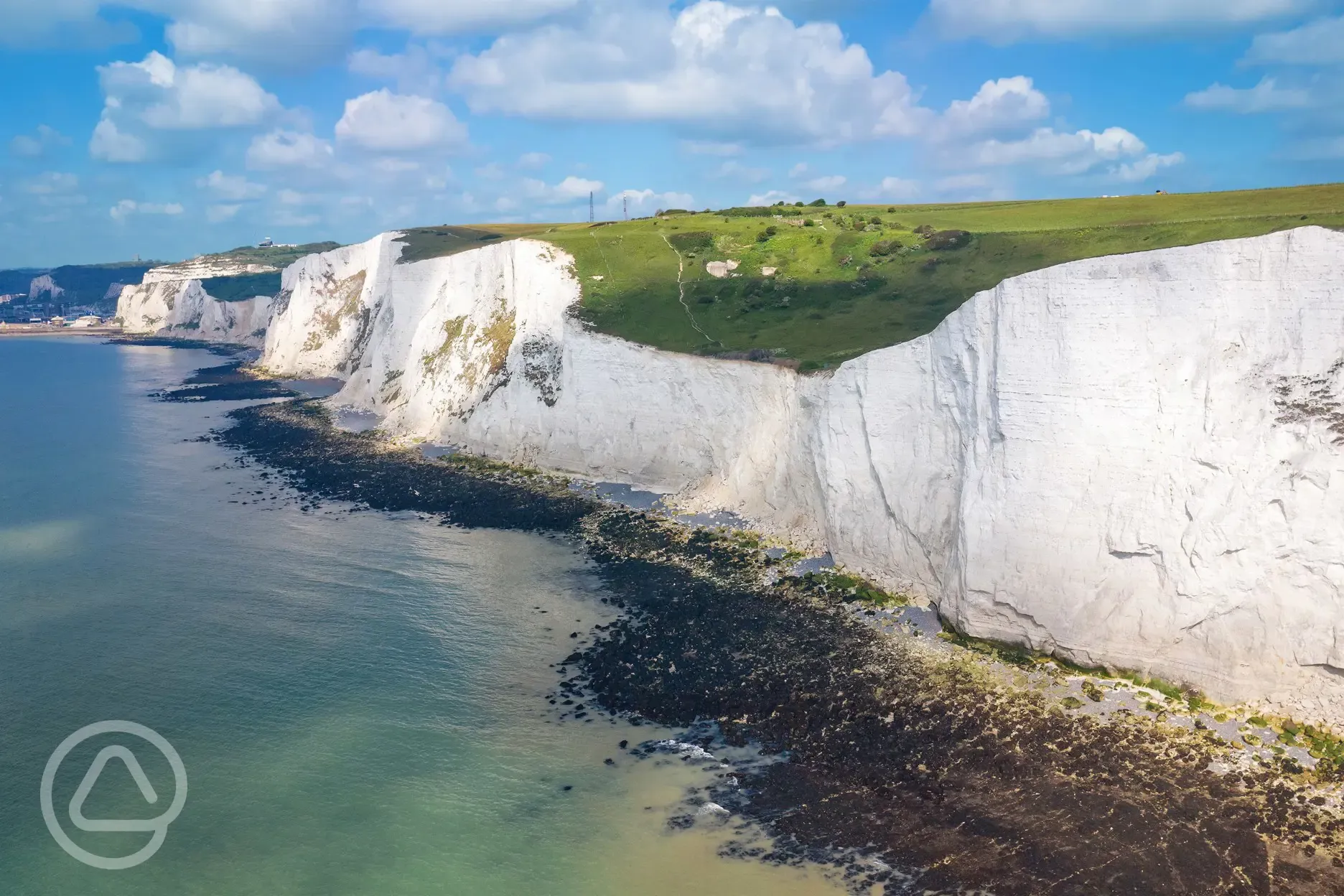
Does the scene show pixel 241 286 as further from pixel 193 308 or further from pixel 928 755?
pixel 928 755

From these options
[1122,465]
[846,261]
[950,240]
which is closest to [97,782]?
[1122,465]

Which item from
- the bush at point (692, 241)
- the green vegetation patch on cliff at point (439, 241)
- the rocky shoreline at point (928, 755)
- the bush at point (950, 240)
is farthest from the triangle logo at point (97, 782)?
the green vegetation patch on cliff at point (439, 241)

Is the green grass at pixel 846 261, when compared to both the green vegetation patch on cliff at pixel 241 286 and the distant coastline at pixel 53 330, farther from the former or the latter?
the distant coastline at pixel 53 330

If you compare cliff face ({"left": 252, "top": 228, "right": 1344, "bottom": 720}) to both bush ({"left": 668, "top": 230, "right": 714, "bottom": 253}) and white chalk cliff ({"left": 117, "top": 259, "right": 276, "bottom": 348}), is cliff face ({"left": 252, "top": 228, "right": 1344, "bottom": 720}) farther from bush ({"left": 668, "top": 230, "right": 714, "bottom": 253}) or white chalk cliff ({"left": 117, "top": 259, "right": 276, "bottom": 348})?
white chalk cliff ({"left": 117, "top": 259, "right": 276, "bottom": 348})

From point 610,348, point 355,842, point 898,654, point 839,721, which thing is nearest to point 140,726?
point 355,842

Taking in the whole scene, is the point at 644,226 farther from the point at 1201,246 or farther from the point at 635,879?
the point at 635,879

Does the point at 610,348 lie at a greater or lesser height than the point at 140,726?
greater

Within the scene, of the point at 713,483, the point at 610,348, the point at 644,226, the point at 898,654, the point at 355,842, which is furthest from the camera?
the point at 644,226
